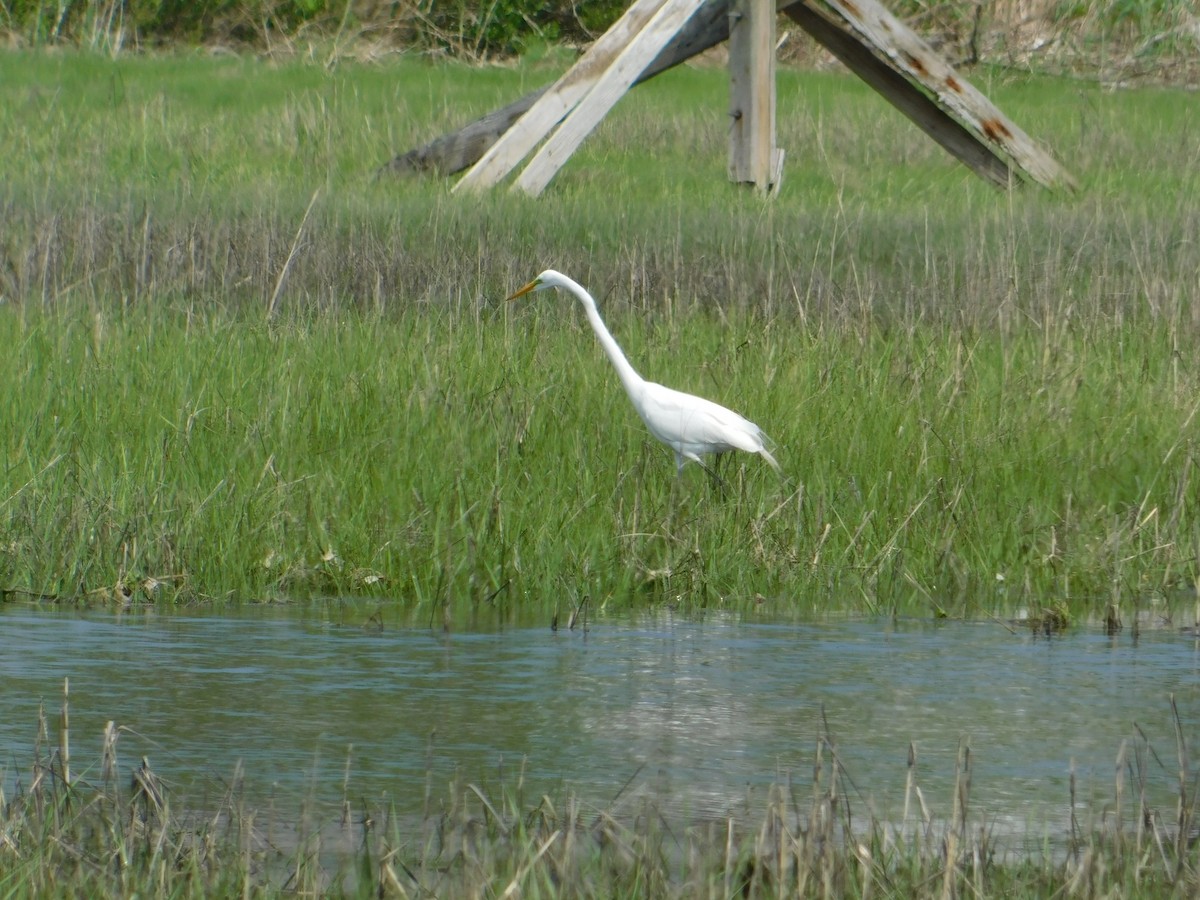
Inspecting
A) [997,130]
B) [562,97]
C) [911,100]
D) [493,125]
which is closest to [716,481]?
[562,97]

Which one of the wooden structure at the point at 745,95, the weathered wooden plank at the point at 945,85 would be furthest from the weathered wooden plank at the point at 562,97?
the weathered wooden plank at the point at 945,85

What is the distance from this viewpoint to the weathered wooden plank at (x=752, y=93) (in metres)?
13.1

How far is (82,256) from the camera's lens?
9.57 m

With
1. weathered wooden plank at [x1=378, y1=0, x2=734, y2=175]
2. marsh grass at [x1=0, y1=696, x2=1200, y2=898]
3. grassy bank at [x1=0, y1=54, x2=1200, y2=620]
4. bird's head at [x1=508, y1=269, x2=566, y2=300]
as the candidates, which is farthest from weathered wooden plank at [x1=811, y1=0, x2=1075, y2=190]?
marsh grass at [x1=0, y1=696, x2=1200, y2=898]

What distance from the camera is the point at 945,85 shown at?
13062 mm

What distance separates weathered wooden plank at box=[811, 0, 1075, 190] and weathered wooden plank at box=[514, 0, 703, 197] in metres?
1.26

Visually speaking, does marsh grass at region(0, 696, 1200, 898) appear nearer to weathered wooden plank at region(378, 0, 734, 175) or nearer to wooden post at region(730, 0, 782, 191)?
wooden post at region(730, 0, 782, 191)

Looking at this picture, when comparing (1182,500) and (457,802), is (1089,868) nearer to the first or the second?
(457,802)

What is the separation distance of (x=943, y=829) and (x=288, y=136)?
12.2m

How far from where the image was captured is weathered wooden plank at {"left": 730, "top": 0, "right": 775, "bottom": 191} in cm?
1306

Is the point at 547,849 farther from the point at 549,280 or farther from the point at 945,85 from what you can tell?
the point at 945,85

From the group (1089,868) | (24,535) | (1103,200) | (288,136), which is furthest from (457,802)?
(288,136)

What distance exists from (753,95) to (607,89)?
1271mm

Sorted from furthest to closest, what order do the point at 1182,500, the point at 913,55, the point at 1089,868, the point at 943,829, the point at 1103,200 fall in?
the point at 913,55, the point at 1103,200, the point at 1182,500, the point at 943,829, the point at 1089,868
